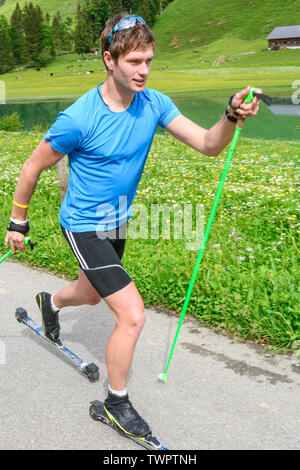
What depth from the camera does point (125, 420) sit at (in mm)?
2912

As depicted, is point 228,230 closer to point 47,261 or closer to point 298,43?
point 47,261

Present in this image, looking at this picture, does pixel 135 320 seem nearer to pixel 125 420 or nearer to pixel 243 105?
pixel 125 420

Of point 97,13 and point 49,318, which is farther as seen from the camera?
point 97,13

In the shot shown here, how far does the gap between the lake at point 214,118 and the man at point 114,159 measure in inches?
710

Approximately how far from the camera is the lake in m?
24.7

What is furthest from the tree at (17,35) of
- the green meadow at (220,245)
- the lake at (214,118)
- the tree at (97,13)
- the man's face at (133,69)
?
the man's face at (133,69)

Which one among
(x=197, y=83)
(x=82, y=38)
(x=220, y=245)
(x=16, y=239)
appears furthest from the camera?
(x=82, y=38)

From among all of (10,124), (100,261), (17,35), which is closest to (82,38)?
(17,35)

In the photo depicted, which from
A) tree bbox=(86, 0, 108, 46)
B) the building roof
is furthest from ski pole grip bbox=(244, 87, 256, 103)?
tree bbox=(86, 0, 108, 46)

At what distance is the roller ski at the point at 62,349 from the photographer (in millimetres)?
3557

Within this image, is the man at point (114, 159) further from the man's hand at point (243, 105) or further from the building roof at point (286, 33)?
the building roof at point (286, 33)

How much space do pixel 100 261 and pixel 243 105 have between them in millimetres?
1241

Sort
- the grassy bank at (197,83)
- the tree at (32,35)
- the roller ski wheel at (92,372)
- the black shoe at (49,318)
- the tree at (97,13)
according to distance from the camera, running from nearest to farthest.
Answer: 1. the roller ski wheel at (92,372)
2. the black shoe at (49,318)
3. the grassy bank at (197,83)
4. the tree at (32,35)
5. the tree at (97,13)

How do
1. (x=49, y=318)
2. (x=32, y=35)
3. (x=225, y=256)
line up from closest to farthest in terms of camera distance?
(x=49, y=318), (x=225, y=256), (x=32, y=35)
